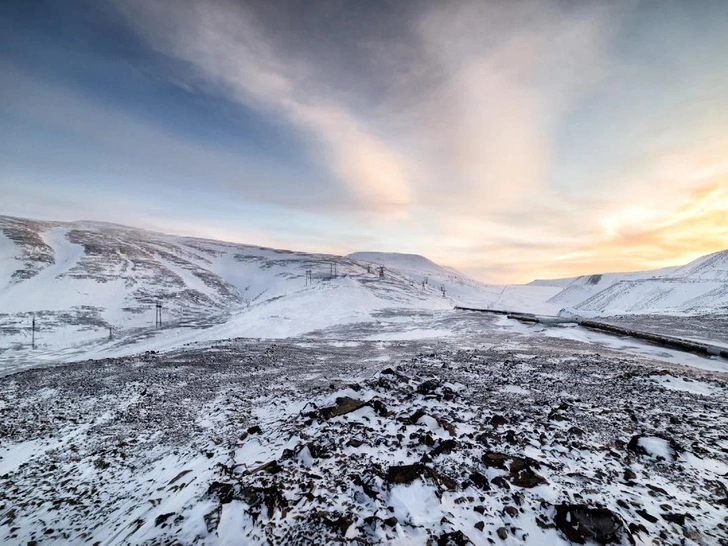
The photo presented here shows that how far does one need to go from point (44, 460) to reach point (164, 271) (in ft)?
324

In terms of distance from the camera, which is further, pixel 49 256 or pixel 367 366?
pixel 49 256

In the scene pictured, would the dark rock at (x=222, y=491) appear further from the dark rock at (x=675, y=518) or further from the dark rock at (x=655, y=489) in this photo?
the dark rock at (x=655, y=489)

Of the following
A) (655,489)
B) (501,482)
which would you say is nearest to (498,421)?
(501,482)

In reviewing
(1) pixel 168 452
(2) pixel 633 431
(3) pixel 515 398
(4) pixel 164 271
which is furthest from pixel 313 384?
(4) pixel 164 271

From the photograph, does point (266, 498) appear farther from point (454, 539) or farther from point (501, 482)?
point (501, 482)

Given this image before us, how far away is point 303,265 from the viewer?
12988 centimetres

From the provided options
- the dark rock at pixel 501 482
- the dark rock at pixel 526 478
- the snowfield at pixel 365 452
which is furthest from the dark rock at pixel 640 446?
the dark rock at pixel 501 482

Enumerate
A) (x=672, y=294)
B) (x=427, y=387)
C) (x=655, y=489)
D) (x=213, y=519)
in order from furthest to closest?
(x=672, y=294) → (x=427, y=387) → (x=655, y=489) → (x=213, y=519)

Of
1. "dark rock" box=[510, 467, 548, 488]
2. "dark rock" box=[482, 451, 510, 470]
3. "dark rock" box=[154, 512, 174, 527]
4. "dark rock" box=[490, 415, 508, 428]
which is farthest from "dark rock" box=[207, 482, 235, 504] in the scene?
"dark rock" box=[490, 415, 508, 428]

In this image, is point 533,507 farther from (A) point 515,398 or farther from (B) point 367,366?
(B) point 367,366

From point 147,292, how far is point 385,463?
8825 centimetres

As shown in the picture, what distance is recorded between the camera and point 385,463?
5664 mm

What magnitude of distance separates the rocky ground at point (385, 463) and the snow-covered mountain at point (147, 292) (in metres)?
32.7

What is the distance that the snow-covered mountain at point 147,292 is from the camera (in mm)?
50594
